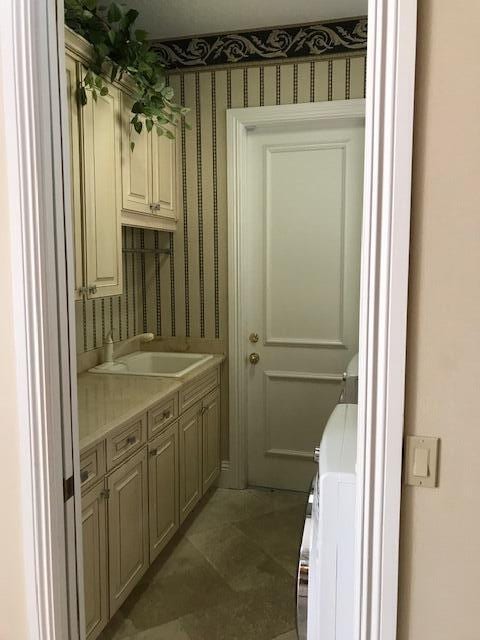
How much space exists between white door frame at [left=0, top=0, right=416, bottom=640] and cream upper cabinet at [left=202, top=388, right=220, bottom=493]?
5.87 ft

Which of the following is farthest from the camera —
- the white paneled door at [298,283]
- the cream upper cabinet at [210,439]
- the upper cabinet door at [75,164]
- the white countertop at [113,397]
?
the white paneled door at [298,283]

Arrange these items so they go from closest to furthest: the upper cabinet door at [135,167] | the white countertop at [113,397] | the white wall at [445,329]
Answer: the white wall at [445,329]
the white countertop at [113,397]
the upper cabinet door at [135,167]

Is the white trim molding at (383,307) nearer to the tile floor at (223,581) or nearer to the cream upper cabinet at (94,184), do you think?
the tile floor at (223,581)

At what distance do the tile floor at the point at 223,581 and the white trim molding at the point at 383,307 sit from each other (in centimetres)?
140

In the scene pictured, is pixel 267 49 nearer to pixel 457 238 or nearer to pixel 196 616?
pixel 457 238

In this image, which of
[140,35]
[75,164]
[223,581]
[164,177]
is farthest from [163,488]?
[140,35]

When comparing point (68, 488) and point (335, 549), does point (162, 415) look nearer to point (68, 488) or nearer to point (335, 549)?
point (68, 488)

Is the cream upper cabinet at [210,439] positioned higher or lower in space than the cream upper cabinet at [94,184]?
lower

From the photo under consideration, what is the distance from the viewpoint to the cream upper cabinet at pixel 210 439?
3227 millimetres

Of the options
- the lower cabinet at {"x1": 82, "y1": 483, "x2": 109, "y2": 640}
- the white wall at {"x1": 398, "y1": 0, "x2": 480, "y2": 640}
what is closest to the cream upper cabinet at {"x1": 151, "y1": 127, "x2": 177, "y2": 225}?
the lower cabinet at {"x1": 82, "y1": 483, "x2": 109, "y2": 640}

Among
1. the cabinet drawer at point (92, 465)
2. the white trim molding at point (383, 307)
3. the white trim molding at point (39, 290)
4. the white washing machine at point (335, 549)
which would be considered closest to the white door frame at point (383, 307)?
the white trim molding at point (383, 307)

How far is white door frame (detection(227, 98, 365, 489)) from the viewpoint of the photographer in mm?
3189

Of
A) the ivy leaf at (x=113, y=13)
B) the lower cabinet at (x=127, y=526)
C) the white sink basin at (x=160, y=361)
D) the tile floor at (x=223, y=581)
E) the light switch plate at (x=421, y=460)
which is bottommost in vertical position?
the tile floor at (x=223, y=581)

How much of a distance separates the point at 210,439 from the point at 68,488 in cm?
A: 194
